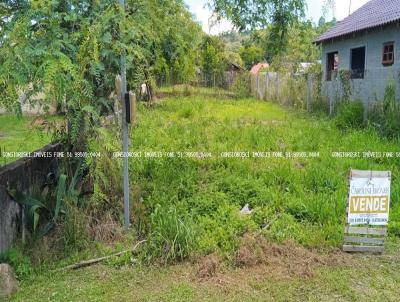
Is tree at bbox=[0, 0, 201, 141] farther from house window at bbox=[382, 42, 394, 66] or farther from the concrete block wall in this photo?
house window at bbox=[382, 42, 394, 66]

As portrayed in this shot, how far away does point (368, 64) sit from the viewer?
13203 mm

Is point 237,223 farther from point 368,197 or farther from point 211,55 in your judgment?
point 211,55

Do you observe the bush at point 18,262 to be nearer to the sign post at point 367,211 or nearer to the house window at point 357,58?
the sign post at point 367,211

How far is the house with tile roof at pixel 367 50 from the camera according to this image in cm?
1027

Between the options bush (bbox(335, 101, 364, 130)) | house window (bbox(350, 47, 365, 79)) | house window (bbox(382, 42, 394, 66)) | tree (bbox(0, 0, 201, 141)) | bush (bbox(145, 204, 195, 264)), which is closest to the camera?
tree (bbox(0, 0, 201, 141))

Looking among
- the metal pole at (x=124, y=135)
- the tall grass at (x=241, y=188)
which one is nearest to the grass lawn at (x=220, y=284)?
the tall grass at (x=241, y=188)

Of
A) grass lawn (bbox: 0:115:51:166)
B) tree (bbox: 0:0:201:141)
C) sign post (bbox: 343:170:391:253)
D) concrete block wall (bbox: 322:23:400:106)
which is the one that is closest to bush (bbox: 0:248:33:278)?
tree (bbox: 0:0:201:141)

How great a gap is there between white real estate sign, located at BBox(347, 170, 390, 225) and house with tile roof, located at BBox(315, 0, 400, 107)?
20.5ft

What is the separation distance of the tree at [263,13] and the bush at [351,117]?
3.96 meters

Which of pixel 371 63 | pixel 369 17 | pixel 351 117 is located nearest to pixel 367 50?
pixel 371 63

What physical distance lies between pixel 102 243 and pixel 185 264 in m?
0.92

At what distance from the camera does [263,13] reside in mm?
5625

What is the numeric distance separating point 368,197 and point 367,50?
10765mm

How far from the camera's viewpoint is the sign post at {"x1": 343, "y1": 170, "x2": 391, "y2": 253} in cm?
378
